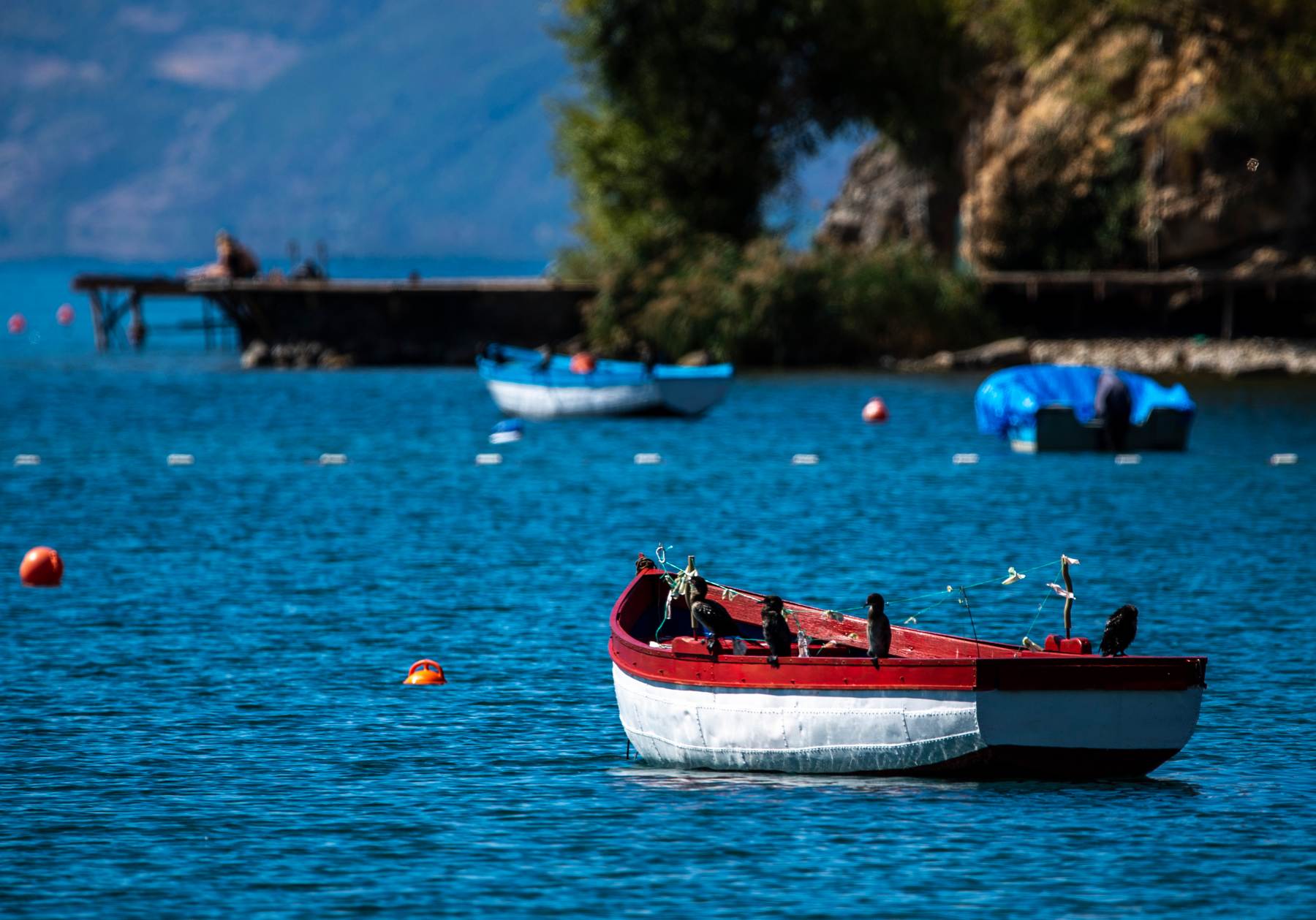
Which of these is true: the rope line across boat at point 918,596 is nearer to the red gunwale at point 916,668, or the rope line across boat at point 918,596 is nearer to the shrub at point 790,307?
the red gunwale at point 916,668

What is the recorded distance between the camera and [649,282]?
77.8 meters

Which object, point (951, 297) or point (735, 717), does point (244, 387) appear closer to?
point (951, 297)

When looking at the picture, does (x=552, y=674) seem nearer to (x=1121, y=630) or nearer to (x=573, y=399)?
(x=1121, y=630)

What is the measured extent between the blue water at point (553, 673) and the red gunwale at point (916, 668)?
1130 mm

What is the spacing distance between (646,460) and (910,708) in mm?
32672

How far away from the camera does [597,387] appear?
6088cm

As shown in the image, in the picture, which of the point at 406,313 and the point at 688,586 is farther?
the point at 406,313

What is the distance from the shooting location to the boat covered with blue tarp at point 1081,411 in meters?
49.7

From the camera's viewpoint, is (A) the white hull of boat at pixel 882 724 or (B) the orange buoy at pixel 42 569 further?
(B) the orange buoy at pixel 42 569

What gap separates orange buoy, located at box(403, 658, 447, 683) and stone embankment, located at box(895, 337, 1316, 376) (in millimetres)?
51450

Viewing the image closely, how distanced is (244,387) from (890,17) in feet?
98.7

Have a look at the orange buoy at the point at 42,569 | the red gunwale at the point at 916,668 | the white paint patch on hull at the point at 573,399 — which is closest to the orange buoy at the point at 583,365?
the white paint patch on hull at the point at 573,399

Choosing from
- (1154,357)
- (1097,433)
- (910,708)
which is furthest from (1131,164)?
(910,708)

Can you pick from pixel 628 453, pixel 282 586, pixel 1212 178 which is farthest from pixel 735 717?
pixel 1212 178
